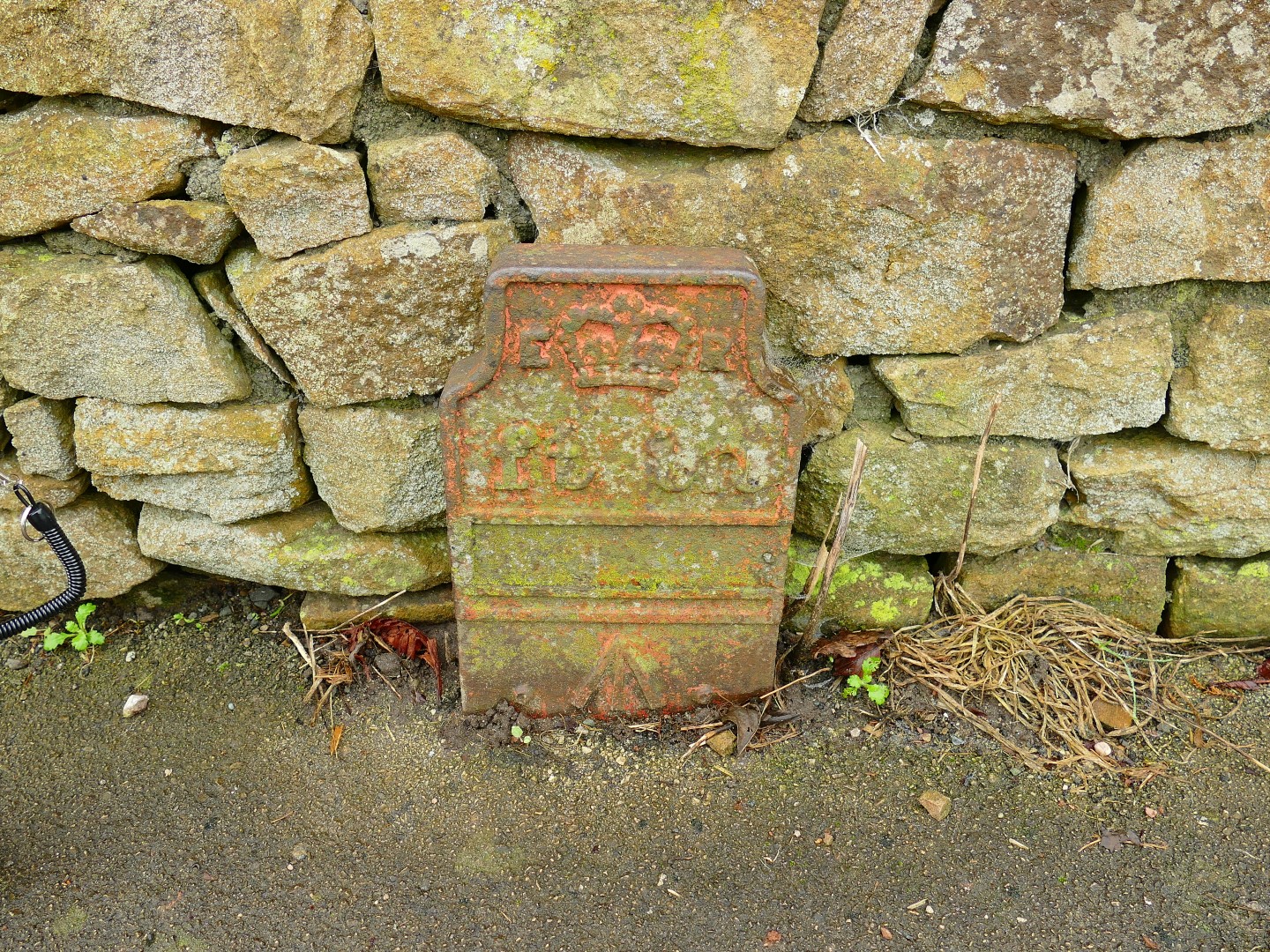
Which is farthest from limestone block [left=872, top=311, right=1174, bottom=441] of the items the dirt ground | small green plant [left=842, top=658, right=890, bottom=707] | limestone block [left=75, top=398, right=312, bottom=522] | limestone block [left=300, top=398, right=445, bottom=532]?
limestone block [left=75, top=398, right=312, bottom=522]

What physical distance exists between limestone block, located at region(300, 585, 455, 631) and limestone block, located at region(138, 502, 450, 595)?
0.06m

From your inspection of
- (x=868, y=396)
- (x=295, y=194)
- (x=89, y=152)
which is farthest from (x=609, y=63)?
(x=89, y=152)

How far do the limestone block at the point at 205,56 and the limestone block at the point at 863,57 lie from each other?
0.88 metres

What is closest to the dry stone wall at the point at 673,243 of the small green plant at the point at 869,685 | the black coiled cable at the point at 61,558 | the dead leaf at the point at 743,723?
the small green plant at the point at 869,685

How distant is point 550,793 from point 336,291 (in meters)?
1.15

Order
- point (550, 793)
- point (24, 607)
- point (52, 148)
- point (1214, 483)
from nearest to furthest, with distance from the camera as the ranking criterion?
1. point (52, 148)
2. point (550, 793)
3. point (1214, 483)
4. point (24, 607)

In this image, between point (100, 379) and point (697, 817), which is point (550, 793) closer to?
point (697, 817)

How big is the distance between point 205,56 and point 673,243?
0.97 metres

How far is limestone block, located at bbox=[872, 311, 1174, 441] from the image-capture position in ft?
7.04

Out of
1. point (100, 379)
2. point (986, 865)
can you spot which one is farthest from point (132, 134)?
point (986, 865)

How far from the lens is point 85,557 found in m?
2.41

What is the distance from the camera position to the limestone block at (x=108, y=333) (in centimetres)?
208

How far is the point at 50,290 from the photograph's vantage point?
208cm

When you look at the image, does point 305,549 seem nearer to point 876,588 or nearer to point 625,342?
point 625,342
